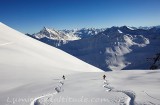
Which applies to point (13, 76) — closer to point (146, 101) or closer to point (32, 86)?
point (32, 86)

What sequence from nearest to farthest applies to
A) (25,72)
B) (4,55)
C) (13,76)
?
(13,76) → (25,72) → (4,55)

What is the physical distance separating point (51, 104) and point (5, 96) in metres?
8.41

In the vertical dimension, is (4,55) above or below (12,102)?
above

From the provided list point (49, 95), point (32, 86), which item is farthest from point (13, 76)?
point (49, 95)

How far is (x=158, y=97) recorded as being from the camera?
22.3 metres

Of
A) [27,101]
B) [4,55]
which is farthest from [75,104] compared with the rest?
[4,55]

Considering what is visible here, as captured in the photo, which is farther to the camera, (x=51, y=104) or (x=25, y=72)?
(x=25, y=72)

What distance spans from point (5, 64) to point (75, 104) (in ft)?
102

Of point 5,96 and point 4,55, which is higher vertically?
point 4,55

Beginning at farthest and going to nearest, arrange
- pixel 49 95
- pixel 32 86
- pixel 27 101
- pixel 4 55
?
pixel 4 55
pixel 32 86
pixel 49 95
pixel 27 101

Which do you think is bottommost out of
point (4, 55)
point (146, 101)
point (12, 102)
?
point (12, 102)

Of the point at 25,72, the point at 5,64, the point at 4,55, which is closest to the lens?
the point at 25,72

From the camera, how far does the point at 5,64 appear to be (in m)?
50.2

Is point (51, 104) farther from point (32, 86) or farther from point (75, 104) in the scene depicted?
point (32, 86)
